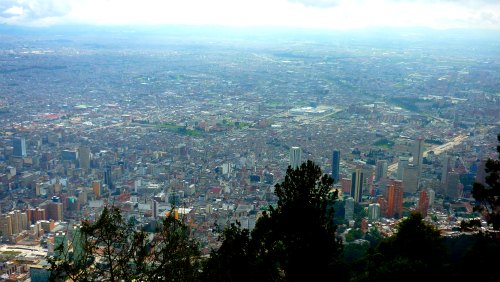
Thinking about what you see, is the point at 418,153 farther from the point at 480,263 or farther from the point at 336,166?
the point at 480,263

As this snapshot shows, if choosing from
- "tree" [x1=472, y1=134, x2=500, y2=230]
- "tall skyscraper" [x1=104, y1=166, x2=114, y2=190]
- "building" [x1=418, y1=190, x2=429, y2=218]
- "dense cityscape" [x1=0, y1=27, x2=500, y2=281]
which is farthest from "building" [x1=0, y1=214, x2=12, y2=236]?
"tree" [x1=472, y1=134, x2=500, y2=230]

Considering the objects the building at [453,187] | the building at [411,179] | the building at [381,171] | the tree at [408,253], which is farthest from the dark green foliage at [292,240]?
the building at [381,171]

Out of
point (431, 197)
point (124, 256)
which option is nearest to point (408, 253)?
point (124, 256)

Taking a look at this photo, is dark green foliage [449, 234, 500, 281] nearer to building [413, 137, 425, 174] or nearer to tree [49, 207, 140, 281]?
tree [49, 207, 140, 281]

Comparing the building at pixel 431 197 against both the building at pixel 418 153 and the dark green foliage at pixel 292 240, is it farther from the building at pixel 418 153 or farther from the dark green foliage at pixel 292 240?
the dark green foliage at pixel 292 240

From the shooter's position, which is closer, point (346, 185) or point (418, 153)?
point (346, 185)

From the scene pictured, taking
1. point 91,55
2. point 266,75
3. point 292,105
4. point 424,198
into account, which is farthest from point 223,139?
point 91,55
